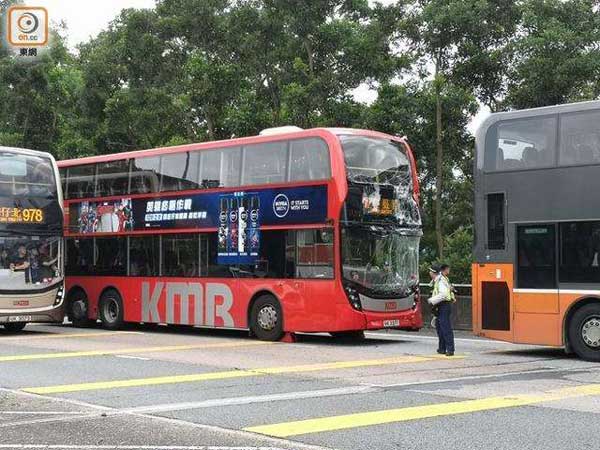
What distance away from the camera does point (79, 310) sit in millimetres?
23344

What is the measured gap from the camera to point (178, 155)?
20.3 m

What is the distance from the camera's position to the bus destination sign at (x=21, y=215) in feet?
65.9

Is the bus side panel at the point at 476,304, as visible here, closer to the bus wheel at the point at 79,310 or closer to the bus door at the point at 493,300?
the bus door at the point at 493,300

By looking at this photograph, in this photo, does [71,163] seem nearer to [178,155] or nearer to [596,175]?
[178,155]

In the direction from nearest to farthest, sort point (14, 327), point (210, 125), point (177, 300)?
point (177, 300) < point (14, 327) < point (210, 125)

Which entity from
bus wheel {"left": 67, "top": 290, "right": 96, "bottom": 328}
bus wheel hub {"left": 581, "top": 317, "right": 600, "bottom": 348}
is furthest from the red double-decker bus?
bus wheel hub {"left": 581, "top": 317, "right": 600, "bottom": 348}

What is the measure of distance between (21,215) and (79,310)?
3.89m

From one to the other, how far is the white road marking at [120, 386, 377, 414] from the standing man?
4.55 meters

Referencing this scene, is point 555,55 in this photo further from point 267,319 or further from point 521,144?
point 267,319

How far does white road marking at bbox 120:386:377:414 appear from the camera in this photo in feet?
30.7

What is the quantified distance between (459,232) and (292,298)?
8.97m

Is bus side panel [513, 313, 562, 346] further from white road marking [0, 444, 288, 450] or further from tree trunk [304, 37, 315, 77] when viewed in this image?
tree trunk [304, 37, 315, 77]

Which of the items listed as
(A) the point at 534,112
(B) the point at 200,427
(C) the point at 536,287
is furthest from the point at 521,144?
(B) the point at 200,427

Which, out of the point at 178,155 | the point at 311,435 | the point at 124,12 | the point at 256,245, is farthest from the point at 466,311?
the point at 124,12
